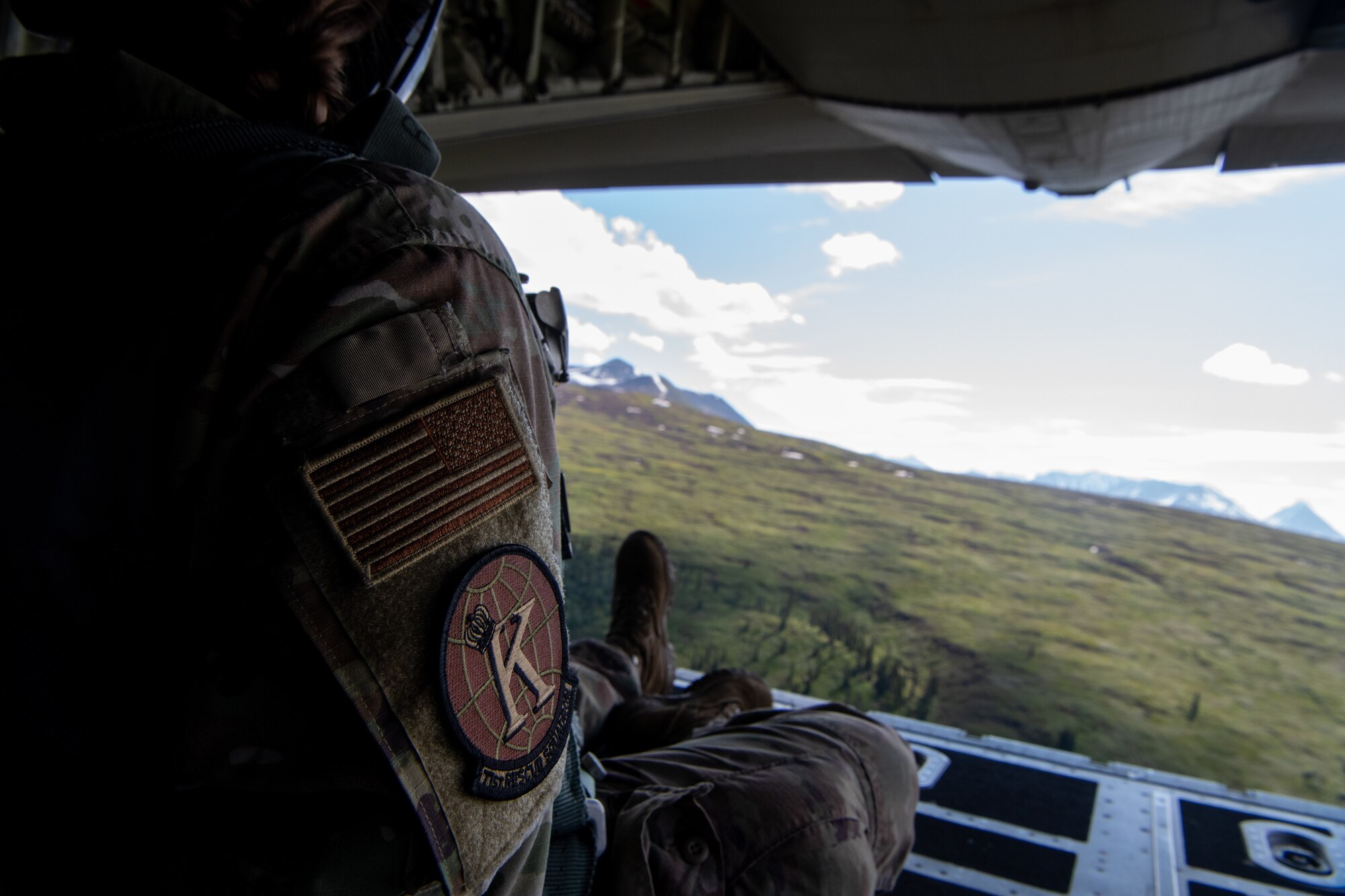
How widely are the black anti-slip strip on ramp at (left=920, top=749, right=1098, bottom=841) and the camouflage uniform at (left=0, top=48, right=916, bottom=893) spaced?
162cm

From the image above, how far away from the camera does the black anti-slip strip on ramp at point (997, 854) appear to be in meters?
1.51

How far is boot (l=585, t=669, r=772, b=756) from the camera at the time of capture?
142 centimetres

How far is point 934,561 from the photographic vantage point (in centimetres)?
739

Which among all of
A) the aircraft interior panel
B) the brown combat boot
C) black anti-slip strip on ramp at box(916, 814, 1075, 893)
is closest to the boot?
the brown combat boot

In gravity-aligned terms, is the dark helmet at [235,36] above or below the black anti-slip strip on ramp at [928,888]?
above

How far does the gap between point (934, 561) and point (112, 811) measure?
7544mm

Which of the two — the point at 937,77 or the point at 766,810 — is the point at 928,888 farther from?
the point at 937,77

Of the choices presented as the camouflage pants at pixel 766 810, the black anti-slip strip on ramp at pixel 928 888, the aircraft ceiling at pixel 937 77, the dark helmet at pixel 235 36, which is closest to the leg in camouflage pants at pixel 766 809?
the camouflage pants at pixel 766 810

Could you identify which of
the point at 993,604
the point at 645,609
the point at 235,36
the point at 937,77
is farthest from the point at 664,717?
the point at 993,604

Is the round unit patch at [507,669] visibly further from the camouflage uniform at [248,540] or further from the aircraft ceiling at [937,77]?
the aircraft ceiling at [937,77]

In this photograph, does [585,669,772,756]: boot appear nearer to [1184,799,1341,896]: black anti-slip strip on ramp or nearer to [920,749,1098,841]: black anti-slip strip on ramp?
[920,749,1098,841]: black anti-slip strip on ramp

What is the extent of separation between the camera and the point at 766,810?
0.92 m

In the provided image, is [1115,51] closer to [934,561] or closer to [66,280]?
[66,280]

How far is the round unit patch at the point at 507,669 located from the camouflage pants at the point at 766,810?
1.30 feet
